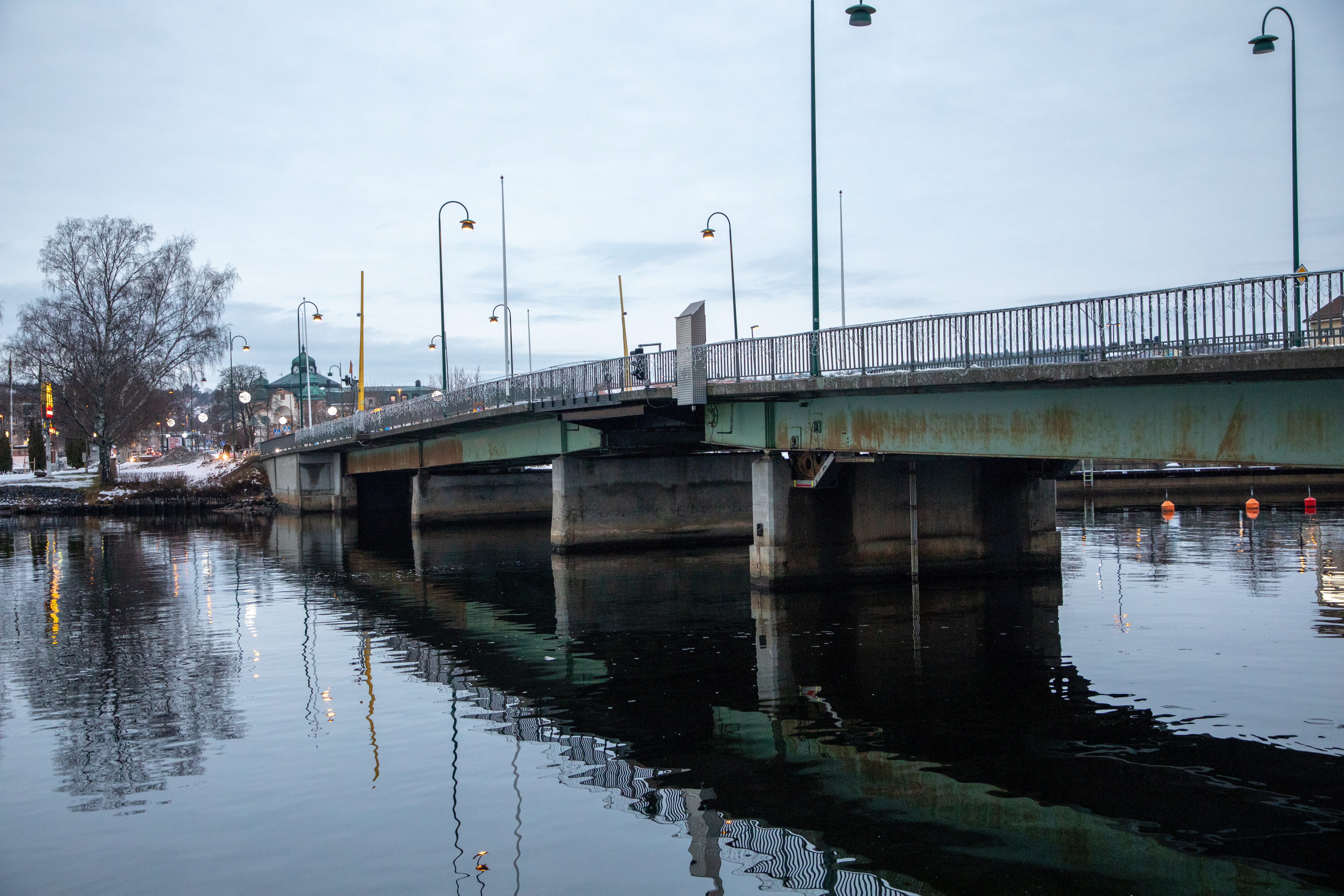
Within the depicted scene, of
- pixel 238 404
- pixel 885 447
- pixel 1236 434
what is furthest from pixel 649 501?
pixel 238 404

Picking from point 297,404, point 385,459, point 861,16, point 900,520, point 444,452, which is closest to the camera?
point 861,16

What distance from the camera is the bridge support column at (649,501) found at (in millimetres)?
42406

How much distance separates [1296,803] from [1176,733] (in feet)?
9.59

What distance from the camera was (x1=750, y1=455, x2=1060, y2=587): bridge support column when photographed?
2959 centimetres

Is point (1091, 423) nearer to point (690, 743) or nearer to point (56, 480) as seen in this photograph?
point (690, 743)

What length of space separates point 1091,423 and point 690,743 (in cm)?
1068

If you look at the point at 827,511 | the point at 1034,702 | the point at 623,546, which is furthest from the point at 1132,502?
the point at 1034,702

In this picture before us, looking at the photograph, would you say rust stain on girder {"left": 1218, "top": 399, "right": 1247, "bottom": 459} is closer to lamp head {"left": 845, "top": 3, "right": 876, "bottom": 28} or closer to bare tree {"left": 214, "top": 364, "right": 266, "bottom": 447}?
lamp head {"left": 845, "top": 3, "right": 876, "bottom": 28}

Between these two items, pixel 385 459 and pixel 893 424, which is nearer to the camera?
pixel 893 424

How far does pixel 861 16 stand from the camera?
23.2 m

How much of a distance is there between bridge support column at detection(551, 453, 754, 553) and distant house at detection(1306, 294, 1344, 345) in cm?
2647

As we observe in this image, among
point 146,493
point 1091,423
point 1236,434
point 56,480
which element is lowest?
point 146,493

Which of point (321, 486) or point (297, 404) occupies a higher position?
point (297, 404)

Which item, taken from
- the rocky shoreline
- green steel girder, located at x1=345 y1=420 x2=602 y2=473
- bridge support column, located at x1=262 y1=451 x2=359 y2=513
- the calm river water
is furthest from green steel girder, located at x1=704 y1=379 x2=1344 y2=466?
the rocky shoreline
